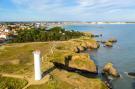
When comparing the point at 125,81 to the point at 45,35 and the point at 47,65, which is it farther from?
the point at 45,35

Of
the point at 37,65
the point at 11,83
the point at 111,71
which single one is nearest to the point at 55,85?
the point at 37,65

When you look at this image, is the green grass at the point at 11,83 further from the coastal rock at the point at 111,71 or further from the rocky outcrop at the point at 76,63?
the coastal rock at the point at 111,71

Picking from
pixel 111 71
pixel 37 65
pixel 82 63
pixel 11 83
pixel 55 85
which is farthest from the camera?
pixel 82 63

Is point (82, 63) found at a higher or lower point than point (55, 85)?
lower

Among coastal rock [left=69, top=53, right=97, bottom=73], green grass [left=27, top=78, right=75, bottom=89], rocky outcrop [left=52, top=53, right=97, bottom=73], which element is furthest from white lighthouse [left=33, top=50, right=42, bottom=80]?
coastal rock [left=69, top=53, right=97, bottom=73]

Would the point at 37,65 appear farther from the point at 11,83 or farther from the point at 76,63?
the point at 76,63

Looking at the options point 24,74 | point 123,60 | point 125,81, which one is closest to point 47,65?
point 24,74

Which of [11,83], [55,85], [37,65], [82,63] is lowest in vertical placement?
[82,63]

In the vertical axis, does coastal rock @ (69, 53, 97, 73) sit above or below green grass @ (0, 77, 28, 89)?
below

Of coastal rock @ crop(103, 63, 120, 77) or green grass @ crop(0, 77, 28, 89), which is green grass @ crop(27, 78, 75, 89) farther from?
coastal rock @ crop(103, 63, 120, 77)

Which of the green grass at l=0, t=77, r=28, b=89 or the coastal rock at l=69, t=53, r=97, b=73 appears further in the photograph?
the coastal rock at l=69, t=53, r=97, b=73
